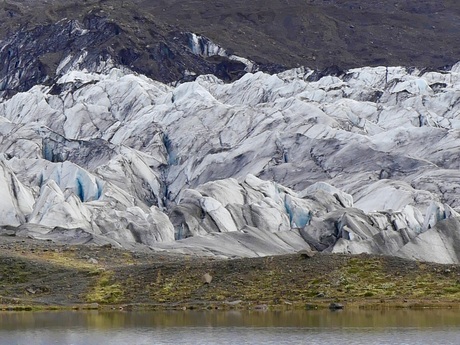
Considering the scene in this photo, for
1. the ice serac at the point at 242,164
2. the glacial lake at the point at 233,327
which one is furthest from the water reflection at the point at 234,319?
the ice serac at the point at 242,164

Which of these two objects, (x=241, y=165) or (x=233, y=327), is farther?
(x=241, y=165)

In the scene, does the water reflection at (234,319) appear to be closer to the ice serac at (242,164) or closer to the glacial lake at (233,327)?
the glacial lake at (233,327)

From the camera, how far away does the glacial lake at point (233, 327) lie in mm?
39031

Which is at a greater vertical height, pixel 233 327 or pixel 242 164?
pixel 242 164

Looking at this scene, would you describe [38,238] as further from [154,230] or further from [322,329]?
[322,329]

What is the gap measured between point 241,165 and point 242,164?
169 mm

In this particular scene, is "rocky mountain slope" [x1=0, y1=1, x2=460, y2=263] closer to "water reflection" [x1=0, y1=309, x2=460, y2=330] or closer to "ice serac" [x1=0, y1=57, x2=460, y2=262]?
"ice serac" [x1=0, y1=57, x2=460, y2=262]

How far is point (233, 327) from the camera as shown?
42.8m

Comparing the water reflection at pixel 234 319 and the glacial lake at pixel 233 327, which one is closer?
the glacial lake at pixel 233 327

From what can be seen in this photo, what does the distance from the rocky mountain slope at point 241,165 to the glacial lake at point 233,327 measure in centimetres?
2524

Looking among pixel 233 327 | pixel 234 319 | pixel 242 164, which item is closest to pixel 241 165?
pixel 242 164

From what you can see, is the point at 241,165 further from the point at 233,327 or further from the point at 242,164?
the point at 233,327

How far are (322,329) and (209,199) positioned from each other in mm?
47506


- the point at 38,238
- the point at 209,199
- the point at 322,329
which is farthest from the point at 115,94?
the point at 322,329
